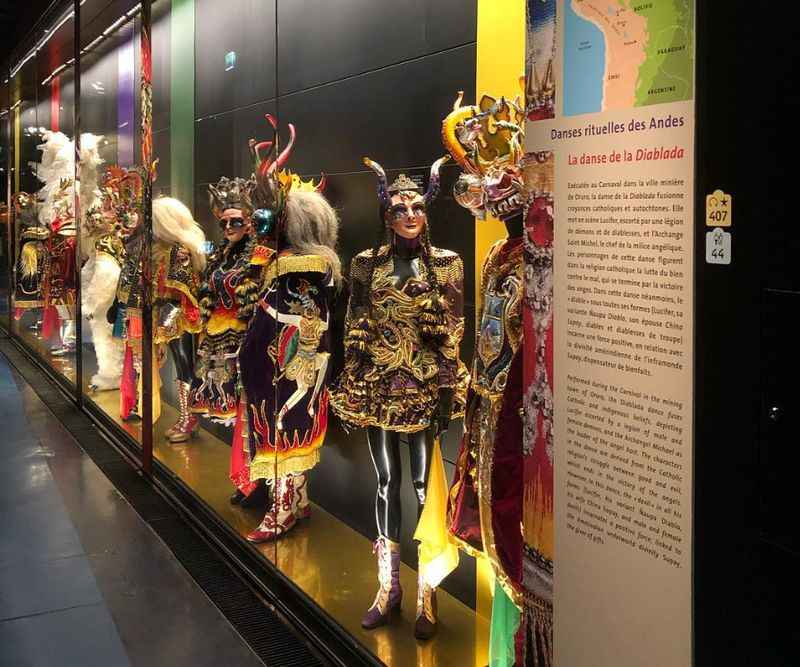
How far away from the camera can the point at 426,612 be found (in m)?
2.70

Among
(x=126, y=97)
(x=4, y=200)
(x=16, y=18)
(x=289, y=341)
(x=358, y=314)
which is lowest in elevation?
(x=289, y=341)

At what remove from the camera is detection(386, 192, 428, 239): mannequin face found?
2619mm

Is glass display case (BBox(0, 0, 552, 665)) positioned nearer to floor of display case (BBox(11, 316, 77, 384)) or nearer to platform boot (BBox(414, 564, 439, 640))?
platform boot (BBox(414, 564, 439, 640))

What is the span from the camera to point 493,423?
224 centimetres

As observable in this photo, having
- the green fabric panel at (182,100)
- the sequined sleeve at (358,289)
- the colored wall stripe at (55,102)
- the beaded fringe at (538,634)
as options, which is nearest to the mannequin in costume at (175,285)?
the green fabric panel at (182,100)

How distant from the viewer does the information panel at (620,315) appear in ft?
4.84

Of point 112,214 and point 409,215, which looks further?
point 112,214

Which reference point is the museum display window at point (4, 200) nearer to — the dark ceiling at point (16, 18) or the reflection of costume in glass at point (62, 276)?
the dark ceiling at point (16, 18)

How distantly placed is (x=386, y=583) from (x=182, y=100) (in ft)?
8.70

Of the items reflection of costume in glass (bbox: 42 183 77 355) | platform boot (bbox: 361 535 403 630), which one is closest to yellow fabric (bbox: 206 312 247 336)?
platform boot (bbox: 361 535 403 630)

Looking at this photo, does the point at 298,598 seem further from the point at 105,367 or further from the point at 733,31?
the point at 105,367

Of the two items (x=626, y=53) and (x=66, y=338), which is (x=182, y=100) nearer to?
(x=626, y=53)

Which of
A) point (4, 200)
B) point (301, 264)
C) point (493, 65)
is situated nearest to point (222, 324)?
point (301, 264)

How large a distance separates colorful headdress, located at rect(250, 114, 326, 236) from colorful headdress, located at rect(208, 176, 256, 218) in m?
0.08
